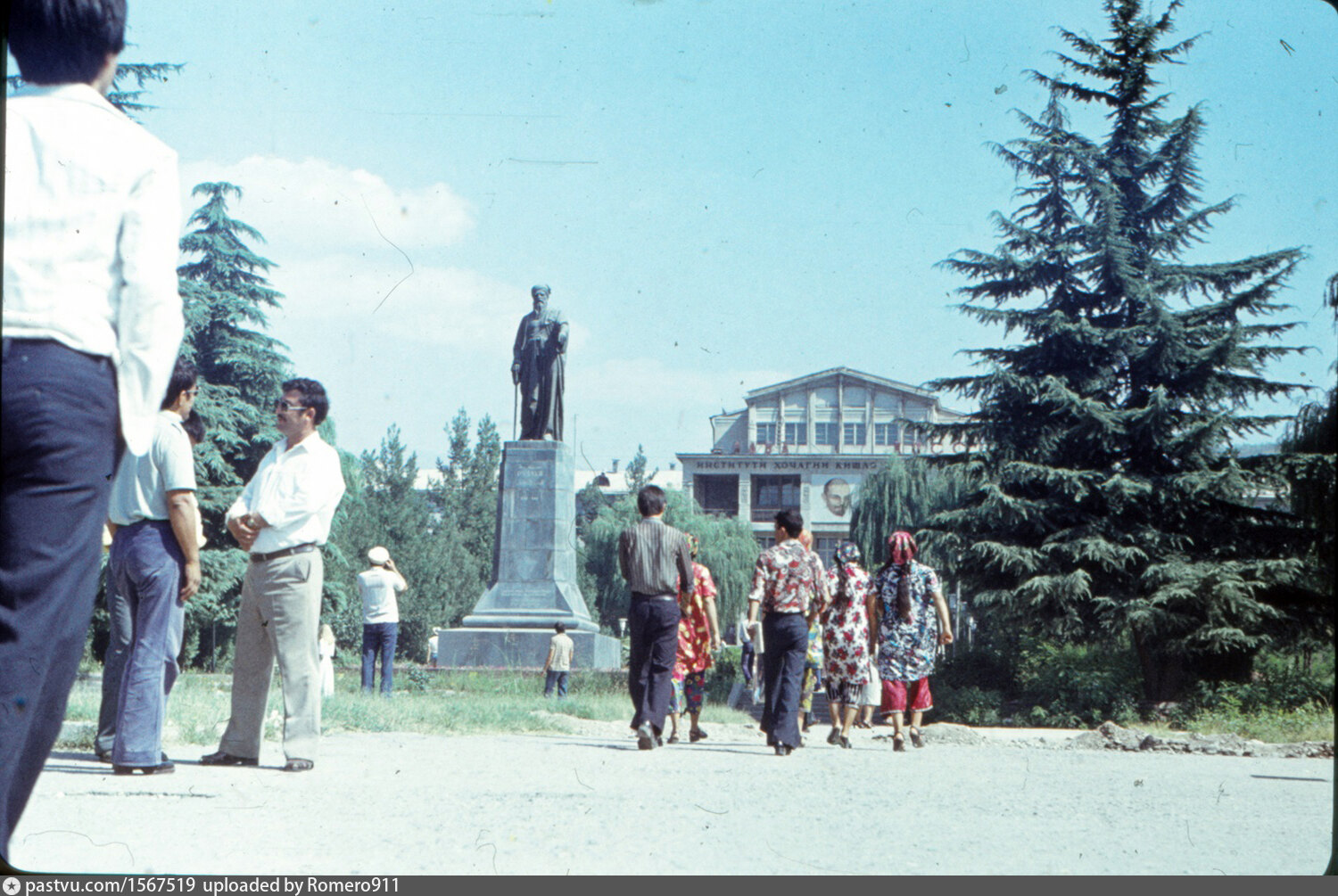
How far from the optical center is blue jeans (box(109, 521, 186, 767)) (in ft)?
17.2

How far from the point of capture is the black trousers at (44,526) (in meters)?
2.70

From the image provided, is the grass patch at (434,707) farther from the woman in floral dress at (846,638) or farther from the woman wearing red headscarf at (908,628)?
the woman wearing red headscarf at (908,628)

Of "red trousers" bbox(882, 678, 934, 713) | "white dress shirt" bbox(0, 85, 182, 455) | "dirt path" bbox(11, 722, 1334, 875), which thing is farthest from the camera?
"red trousers" bbox(882, 678, 934, 713)

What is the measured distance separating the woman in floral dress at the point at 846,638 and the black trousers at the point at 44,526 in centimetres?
764

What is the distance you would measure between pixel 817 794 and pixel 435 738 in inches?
134

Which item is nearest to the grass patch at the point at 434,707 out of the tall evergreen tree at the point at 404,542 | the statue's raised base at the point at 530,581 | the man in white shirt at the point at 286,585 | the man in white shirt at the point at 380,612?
the man in white shirt at the point at 380,612

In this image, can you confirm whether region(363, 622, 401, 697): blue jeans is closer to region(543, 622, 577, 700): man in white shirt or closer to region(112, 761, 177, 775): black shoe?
region(543, 622, 577, 700): man in white shirt

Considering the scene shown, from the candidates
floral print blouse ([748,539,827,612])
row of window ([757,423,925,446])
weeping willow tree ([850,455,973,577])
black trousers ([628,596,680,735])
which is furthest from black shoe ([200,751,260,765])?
row of window ([757,423,925,446])

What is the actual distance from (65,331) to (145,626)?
9.21 ft

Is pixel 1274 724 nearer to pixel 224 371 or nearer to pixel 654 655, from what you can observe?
pixel 654 655

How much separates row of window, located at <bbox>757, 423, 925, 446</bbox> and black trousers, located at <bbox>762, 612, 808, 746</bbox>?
46.5 metres

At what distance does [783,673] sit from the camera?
8836 millimetres

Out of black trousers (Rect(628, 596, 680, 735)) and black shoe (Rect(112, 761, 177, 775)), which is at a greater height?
black trousers (Rect(628, 596, 680, 735))
